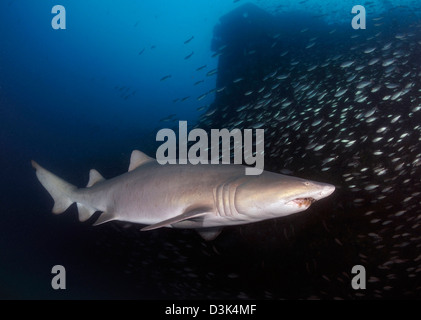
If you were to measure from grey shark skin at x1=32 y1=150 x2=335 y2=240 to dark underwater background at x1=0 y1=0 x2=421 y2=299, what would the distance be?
4.14 meters

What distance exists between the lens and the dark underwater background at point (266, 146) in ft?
23.2

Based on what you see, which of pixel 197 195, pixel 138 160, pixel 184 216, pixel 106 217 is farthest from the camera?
pixel 138 160

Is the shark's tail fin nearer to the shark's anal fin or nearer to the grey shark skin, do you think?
the grey shark skin

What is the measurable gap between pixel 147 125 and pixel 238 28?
50.5 meters

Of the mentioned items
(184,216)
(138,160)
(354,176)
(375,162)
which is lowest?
(184,216)

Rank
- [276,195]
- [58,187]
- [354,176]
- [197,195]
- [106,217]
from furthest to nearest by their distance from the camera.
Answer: [354,176] → [58,187] → [106,217] → [197,195] → [276,195]

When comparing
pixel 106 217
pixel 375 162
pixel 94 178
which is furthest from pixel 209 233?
pixel 375 162

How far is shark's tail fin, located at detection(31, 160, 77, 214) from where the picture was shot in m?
4.71

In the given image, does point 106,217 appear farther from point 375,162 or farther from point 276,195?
point 375,162

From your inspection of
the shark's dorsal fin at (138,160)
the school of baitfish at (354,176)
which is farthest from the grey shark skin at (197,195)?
the school of baitfish at (354,176)

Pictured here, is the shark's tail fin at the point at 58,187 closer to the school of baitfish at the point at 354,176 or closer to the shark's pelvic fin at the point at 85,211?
the shark's pelvic fin at the point at 85,211

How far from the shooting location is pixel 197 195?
315cm

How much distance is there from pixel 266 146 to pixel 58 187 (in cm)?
604

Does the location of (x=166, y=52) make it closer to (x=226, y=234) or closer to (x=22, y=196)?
(x=22, y=196)
